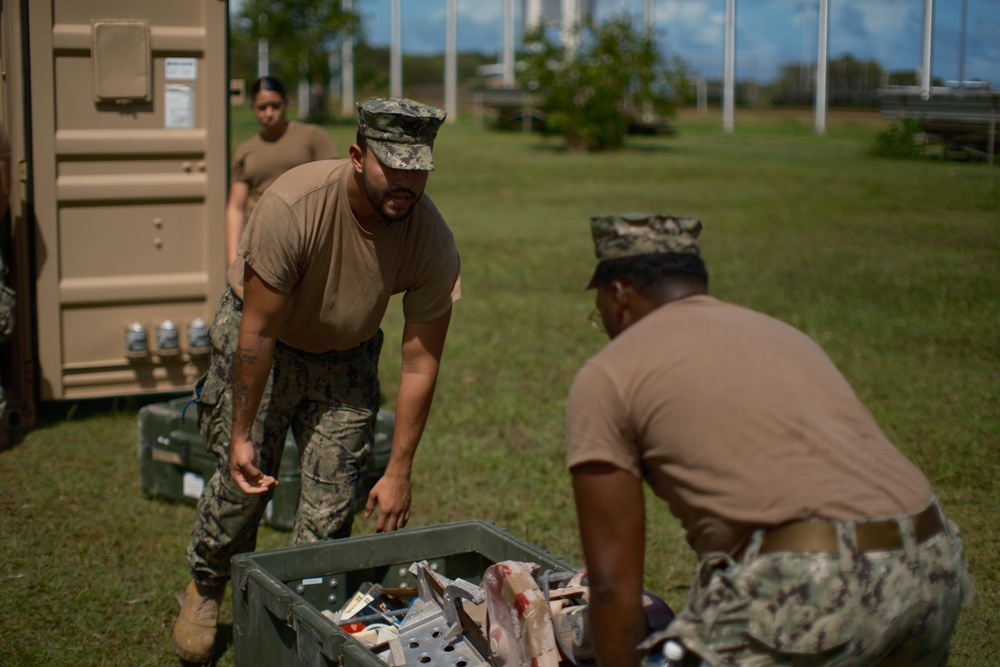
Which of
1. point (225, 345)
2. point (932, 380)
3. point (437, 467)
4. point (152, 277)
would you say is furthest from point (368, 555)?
point (932, 380)

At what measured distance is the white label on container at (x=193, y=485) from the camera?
563 centimetres

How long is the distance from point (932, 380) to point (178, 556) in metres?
5.33

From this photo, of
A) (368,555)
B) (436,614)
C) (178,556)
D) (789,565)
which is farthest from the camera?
(178,556)

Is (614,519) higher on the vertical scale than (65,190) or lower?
lower

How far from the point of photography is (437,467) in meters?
6.21

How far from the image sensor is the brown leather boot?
13.4 ft

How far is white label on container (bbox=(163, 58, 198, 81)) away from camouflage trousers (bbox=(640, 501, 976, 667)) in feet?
17.1

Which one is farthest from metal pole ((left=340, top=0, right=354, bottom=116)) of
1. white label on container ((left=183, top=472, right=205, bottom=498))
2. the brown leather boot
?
the brown leather boot

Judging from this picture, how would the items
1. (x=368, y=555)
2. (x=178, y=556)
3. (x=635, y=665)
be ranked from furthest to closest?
(x=178, y=556) → (x=368, y=555) → (x=635, y=665)

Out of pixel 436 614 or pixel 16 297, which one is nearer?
pixel 436 614


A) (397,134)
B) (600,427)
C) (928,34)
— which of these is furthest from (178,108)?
(928,34)

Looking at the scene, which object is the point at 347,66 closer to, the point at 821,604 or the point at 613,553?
the point at 613,553

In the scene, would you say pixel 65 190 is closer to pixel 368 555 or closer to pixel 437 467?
pixel 437 467

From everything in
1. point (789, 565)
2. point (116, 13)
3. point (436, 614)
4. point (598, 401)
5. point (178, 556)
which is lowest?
point (178, 556)
